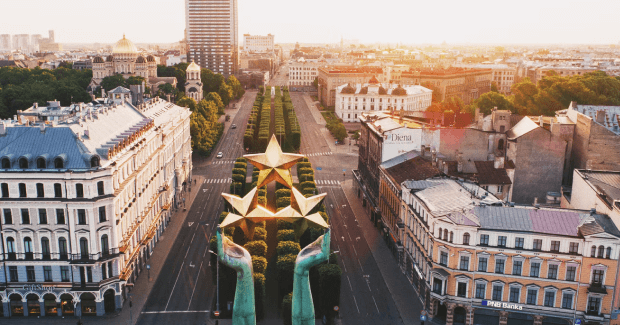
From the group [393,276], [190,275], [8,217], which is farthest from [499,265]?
[8,217]

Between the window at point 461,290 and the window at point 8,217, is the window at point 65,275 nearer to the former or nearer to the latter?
the window at point 8,217

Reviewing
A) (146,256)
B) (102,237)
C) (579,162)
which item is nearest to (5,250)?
(102,237)

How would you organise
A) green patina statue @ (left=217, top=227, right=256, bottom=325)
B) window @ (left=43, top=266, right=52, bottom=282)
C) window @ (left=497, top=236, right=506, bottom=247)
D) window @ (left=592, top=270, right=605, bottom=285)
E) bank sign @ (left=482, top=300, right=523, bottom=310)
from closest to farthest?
1. green patina statue @ (left=217, top=227, right=256, bottom=325)
2. window @ (left=592, top=270, right=605, bottom=285)
3. window @ (left=497, top=236, right=506, bottom=247)
4. bank sign @ (left=482, top=300, right=523, bottom=310)
5. window @ (left=43, top=266, right=52, bottom=282)

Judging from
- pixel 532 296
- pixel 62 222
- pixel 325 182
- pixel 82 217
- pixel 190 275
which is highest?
pixel 82 217

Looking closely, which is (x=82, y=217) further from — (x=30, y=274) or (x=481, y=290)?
(x=481, y=290)

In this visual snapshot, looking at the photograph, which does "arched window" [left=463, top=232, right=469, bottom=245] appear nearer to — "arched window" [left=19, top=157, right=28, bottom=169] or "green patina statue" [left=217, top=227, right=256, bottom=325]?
"green patina statue" [left=217, top=227, right=256, bottom=325]

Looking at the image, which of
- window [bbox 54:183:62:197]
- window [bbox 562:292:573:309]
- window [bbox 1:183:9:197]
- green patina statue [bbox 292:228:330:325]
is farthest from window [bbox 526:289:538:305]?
window [bbox 1:183:9:197]
